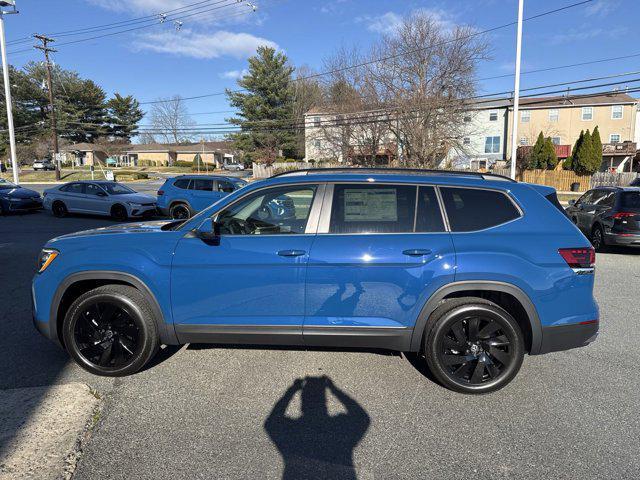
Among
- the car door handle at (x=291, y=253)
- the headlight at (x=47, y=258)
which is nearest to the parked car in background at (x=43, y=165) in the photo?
the headlight at (x=47, y=258)

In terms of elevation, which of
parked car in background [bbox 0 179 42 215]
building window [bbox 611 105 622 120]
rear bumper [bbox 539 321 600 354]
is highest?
building window [bbox 611 105 622 120]

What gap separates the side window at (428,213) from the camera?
3439 millimetres

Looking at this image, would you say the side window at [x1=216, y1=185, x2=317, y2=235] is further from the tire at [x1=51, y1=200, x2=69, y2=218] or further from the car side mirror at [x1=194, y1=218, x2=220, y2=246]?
the tire at [x1=51, y1=200, x2=69, y2=218]

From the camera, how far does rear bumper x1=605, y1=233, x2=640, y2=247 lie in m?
9.22

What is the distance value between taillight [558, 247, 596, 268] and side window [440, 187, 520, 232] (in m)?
0.46

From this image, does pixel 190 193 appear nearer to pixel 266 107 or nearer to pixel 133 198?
pixel 133 198

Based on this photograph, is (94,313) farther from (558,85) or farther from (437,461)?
(558,85)

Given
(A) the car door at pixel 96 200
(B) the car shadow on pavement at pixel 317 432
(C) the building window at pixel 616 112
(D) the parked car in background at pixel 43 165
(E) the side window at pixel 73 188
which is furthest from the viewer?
(D) the parked car in background at pixel 43 165

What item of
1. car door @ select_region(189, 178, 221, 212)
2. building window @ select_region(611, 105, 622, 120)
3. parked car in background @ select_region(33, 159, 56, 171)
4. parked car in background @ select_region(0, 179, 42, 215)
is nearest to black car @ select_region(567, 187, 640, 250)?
car door @ select_region(189, 178, 221, 212)

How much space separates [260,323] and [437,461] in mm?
1651

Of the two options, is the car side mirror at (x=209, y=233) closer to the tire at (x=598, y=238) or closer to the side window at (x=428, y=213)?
the side window at (x=428, y=213)

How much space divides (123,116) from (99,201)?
71.6 metres

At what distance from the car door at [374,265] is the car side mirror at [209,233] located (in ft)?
2.67

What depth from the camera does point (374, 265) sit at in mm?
3309
